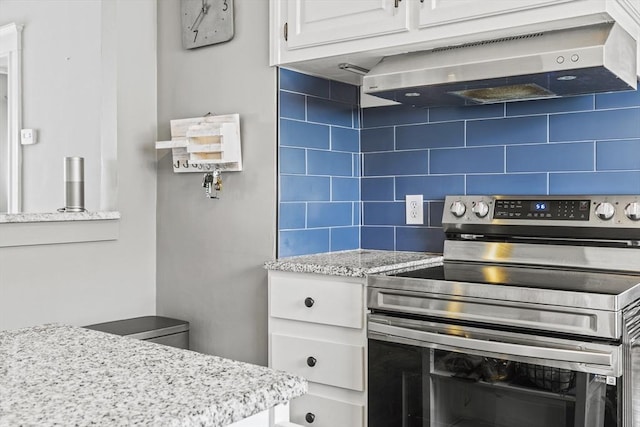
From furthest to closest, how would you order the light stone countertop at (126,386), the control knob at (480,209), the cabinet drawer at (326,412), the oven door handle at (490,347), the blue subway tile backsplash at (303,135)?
the blue subway tile backsplash at (303,135) → the control knob at (480,209) → the cabinet drawer at (326,412) → the oven door handle at (490,347) → the light stone countertop at (126,386)

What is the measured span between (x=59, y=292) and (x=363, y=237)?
128 cm

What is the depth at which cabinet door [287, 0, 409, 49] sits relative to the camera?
7.06 ft

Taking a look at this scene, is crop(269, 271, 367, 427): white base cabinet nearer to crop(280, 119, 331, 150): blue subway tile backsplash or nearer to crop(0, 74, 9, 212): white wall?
crop(280, 119, 331, 150): blue subway tile backsplash

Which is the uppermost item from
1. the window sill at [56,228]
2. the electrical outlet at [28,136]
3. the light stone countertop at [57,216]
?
the electrical outlet at [28,136]

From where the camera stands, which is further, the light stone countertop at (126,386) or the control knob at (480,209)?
the control knob at (480,209)

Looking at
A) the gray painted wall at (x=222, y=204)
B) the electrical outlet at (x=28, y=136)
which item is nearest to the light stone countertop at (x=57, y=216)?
the gray painted wall at (x=222, y=204)

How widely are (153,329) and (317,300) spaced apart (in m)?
0.76

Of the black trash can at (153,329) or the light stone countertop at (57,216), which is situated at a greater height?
the light stone countertop at (57,216)

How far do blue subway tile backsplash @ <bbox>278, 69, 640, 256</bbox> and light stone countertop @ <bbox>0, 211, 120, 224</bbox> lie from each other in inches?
30.7

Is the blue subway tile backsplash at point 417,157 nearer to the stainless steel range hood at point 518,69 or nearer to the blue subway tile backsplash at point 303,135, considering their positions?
the blue subway tile backsplash at point 303,135

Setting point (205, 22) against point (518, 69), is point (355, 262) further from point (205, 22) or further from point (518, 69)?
point (205, 22)

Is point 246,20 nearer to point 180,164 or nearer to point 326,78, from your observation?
point 326,78

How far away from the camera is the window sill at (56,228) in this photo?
2.40m

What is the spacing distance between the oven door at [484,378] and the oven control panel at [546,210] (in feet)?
1.99
